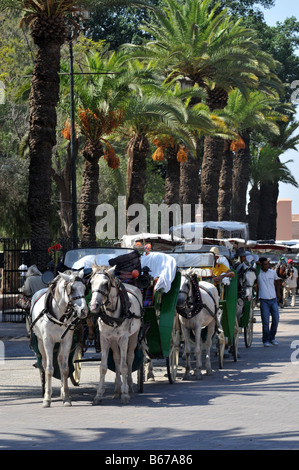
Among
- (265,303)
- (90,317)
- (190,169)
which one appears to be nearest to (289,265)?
(190,169)

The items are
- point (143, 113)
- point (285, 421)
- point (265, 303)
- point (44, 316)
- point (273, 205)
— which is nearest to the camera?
point (285, 421)

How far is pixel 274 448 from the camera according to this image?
7.94m

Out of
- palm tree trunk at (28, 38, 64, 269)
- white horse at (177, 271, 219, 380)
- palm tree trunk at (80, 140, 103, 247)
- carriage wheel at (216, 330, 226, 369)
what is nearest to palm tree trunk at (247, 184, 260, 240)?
palm tree trunk at (80, 140, 103, 247)

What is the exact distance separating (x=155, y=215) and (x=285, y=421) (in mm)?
45423

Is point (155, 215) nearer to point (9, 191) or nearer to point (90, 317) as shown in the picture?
point (9, 191)

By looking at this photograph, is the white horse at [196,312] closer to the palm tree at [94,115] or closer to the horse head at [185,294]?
Result: the horse head at [185,294]

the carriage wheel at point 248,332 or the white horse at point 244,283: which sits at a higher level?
the white horse at point 244,283

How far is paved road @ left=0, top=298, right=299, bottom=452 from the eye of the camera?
8367 mm

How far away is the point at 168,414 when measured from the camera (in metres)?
10.3

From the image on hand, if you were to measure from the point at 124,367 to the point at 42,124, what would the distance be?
43.1 feet

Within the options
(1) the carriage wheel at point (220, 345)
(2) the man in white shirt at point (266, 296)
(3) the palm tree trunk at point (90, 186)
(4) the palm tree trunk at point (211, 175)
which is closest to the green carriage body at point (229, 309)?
(1) the carriage wheel at point (220, 345)

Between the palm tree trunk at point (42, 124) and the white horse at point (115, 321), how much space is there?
12.3 m

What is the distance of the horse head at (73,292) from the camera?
1079cm

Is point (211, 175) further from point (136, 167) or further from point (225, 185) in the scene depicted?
point (136, 167)
